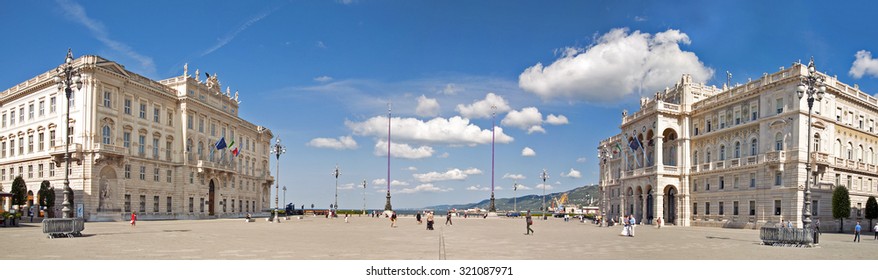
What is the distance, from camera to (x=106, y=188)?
199 feet

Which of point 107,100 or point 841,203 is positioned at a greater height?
point 107,100

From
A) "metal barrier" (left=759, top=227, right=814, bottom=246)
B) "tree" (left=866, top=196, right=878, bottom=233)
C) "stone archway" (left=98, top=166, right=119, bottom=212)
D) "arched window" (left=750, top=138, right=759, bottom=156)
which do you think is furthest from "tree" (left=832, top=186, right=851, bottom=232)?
"stone archway" (left=98, top=166, right=119, bottom=212)

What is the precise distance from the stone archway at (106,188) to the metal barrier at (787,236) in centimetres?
5547

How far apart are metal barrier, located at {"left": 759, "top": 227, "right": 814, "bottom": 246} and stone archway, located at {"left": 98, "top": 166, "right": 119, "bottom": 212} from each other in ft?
182

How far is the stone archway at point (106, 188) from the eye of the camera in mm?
60094

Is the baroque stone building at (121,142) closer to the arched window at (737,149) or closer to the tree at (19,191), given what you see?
the tree at (19,191)

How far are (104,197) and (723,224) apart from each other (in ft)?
194

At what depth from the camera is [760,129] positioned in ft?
188

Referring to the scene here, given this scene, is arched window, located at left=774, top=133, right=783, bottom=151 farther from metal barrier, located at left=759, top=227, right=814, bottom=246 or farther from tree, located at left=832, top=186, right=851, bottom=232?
metal barrier, located at left=759, top=227, right=814, bottom=246

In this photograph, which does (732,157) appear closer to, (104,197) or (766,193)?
(766,193)

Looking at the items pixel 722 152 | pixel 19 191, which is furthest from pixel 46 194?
pixel 722 152

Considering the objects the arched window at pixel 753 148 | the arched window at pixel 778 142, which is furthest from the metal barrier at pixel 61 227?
the arched window at pixel 753 148

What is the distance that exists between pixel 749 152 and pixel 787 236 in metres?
33.1

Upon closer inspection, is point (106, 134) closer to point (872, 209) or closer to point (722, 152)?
point (722, 152)
